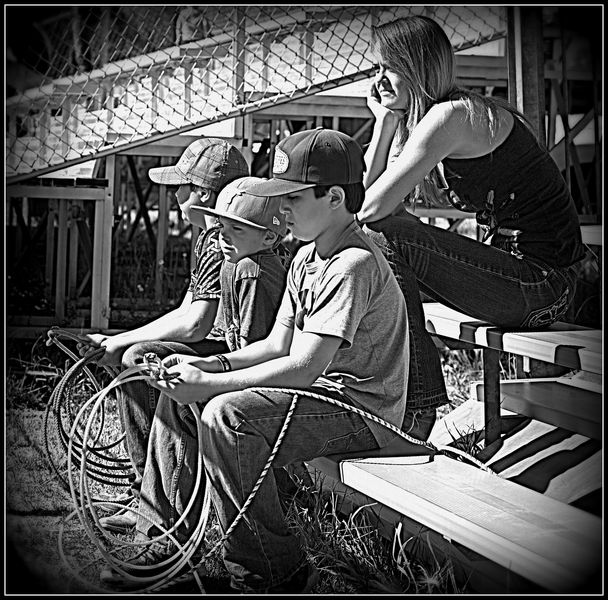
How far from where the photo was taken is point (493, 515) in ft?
7.36

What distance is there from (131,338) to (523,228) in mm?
1353

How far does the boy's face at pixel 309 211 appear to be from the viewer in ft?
8.42

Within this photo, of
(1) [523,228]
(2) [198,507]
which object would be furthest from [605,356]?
(2) [198,507]

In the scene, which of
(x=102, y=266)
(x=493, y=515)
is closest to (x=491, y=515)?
(x=493, y=515)

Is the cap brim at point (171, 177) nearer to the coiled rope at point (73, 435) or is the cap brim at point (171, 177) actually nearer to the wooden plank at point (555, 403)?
the coiled rope at point (73, 435)

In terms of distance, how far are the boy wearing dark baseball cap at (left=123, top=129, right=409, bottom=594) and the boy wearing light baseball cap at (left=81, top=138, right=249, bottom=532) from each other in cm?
36

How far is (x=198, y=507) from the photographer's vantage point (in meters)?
2.84

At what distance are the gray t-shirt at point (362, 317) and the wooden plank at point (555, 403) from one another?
863 mm

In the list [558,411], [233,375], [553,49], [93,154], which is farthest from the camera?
[553,49]

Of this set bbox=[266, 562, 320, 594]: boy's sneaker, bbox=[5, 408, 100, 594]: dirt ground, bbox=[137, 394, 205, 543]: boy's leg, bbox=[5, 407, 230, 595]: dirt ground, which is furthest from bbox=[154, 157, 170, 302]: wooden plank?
bbox=[266, 562, 320, 594]: boy's sneaker

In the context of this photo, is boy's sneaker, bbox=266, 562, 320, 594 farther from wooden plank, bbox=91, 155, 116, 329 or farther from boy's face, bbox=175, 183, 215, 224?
wooden plank, bbox=91, 155, 116, 329

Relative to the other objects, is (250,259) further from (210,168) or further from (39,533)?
(39,533)

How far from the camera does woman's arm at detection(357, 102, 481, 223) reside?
9.57 feet

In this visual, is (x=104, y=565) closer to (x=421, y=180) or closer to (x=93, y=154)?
(x=421, y=180)
